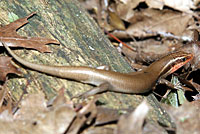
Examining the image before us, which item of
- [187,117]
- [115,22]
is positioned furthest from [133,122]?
[115,22]

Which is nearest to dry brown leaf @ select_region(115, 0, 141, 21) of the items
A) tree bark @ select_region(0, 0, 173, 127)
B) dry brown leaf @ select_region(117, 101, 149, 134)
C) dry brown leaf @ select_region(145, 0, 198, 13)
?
dry brown leaf @ select_region(145, 0, 198, 13)

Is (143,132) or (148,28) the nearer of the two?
(143,132)

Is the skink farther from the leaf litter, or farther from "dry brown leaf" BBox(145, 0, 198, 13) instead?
"dry brown leaf" BBox(145, 0, 198, 13)

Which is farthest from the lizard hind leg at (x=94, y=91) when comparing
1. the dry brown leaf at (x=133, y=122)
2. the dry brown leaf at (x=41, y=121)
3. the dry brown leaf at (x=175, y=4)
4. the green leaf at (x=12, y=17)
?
the dry brown leaf at (x=175, y=4)

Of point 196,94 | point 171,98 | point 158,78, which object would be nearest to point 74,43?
point 158,78

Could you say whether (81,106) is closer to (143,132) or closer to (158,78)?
(143,132)

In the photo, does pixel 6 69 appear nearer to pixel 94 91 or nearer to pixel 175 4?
pixel 94 91
